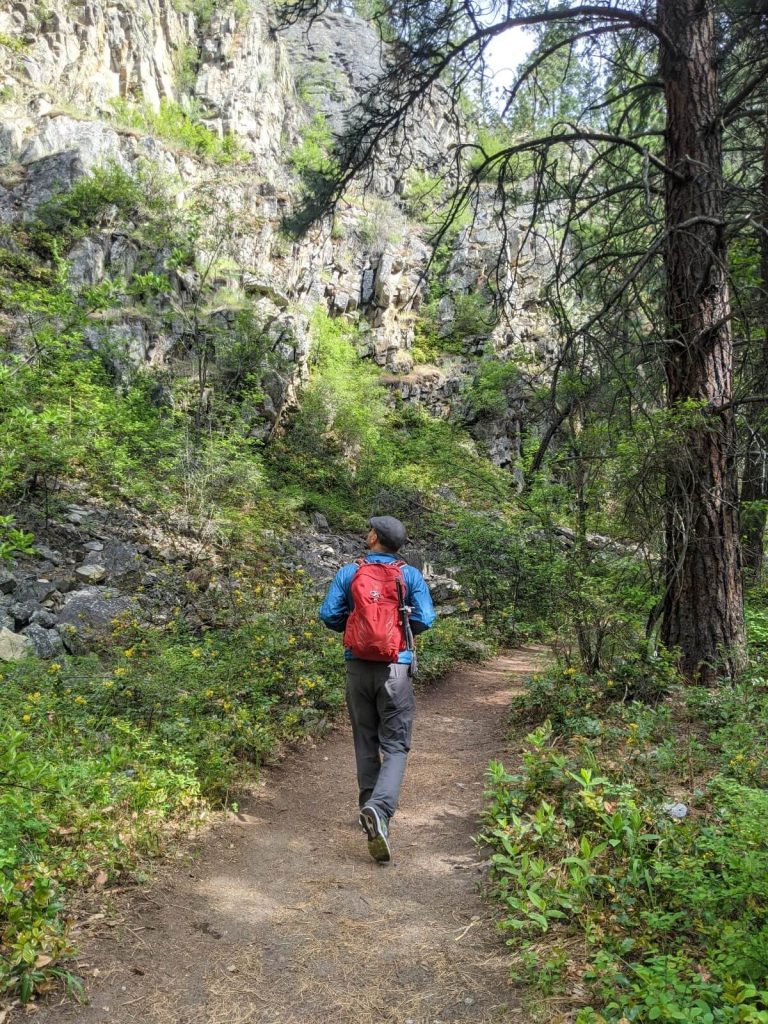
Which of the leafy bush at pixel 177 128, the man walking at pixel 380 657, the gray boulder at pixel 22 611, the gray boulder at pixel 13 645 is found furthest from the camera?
the leafy bush at pixel 177 128

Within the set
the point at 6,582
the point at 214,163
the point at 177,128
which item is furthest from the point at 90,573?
the point at 177,128

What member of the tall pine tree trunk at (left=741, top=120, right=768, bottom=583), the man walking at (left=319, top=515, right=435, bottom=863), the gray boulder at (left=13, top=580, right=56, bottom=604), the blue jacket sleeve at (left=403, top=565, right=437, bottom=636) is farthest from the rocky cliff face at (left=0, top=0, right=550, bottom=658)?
the blue jacket sleeve at (left=403, top=565, right=437, bottom=636)

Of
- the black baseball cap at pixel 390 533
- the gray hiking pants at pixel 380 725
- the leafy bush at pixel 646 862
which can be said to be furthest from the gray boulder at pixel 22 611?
the leafy bush at pixel 646 862

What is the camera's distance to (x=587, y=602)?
15.7 ft

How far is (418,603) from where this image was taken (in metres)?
3.54

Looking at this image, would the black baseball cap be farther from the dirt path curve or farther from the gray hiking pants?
the dirt path curve

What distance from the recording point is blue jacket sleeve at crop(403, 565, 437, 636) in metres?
3.53

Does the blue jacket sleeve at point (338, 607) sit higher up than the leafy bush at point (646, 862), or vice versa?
the blue jacket sleeve at point (338, 607)

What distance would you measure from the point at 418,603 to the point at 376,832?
1186mm

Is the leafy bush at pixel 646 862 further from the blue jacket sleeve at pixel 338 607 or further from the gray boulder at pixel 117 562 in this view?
the gray boulder at pixel 117 562

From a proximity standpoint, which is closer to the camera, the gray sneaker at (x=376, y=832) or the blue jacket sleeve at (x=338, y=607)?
the gray sneaker at (x=376, y=832)

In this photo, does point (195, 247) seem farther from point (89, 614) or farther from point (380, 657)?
point (380, 657)

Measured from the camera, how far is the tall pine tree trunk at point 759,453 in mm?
4273

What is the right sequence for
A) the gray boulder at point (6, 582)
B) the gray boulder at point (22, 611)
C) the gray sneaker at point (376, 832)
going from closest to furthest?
the gray sneaker at point (376, 832) → the gray boulder at point (22, 611) → the gray boulder at point (6, 582)
